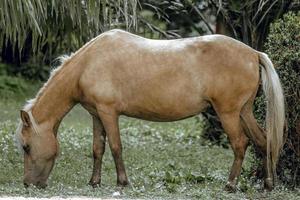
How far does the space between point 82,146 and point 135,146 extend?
1.11 m

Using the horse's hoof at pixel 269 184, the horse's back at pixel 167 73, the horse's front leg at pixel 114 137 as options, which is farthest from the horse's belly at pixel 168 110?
the horse's hoof at pixel 269 184

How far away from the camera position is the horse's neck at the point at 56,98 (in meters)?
9.20

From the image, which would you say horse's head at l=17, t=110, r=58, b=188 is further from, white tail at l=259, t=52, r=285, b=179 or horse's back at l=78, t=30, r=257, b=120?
white tail at l=259, t=52, r=285, b=179

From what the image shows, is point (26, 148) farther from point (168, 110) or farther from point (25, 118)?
point (168, 110)

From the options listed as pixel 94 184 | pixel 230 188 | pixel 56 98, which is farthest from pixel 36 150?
pixel 230 188

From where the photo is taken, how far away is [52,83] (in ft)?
30.5

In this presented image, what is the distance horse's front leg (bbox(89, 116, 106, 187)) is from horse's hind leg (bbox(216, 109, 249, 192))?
1.35m

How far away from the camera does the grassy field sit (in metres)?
8.52

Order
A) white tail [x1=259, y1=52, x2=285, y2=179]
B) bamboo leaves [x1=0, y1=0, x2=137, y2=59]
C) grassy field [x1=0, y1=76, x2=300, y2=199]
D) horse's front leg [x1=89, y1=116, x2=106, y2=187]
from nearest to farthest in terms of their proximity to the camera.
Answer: grassy field [x1=0, y1=76, x2=300, y2=199], white tail [x1=259, y1=52, x2=285, y2=179], horse's front leg [x1=89, y1=116, x2=106, y2=187], bamboo leaves [x1=0, y1=0, x2=137, y2=59]

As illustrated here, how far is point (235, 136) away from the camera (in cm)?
905

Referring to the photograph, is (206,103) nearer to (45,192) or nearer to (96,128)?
(96,128)

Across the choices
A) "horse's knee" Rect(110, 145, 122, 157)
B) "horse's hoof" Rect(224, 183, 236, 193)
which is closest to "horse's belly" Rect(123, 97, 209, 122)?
"horse's knee" Rect(110, 145, 122, 157)

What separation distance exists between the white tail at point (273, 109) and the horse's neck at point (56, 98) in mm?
2031

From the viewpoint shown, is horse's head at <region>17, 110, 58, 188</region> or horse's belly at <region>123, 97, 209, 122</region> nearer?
horse's head at <region>17, 110, 58, 188</region>
